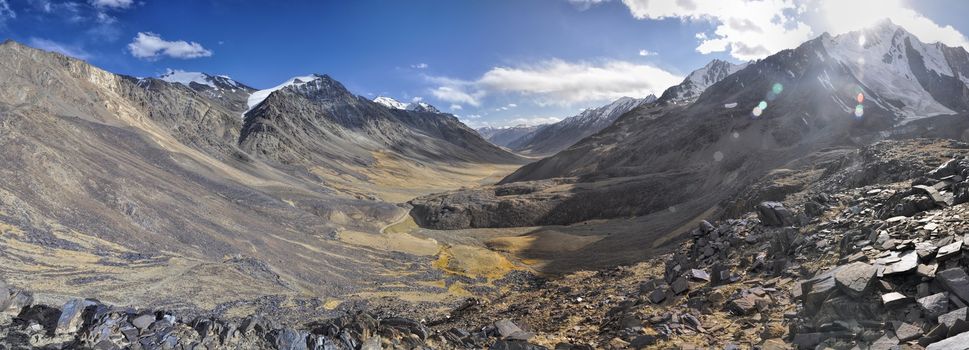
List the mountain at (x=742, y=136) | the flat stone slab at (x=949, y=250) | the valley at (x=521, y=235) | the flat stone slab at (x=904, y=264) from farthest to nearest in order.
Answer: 1. the mountain at (x=742, y=136)
2. the valley at (x=521, y=235)
3. the flat stone slab at (x=904, y=264)
4. the flat stone slab at (x=949, y=250)

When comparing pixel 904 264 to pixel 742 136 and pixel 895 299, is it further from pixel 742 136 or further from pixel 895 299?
pixel 742 136

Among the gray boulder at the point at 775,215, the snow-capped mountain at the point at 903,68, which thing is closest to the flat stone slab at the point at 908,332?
the gray boulder at the point at 775,215

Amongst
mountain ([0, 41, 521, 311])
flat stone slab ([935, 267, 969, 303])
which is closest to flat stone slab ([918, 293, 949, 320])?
flat stone slab ([935, 267, 969, 303])

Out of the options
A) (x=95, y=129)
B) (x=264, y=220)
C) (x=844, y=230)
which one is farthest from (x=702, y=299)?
(x=95, y=129)

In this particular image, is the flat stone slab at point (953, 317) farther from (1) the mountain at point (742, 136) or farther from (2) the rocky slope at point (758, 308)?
(1) the mountain at point (742, 136)

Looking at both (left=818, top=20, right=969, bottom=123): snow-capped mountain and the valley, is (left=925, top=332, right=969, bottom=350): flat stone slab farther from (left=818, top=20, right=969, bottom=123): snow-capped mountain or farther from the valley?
(left=818, top=20, right=969, bottom=123): snow-capped mountain

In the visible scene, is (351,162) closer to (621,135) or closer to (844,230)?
(621,135)
